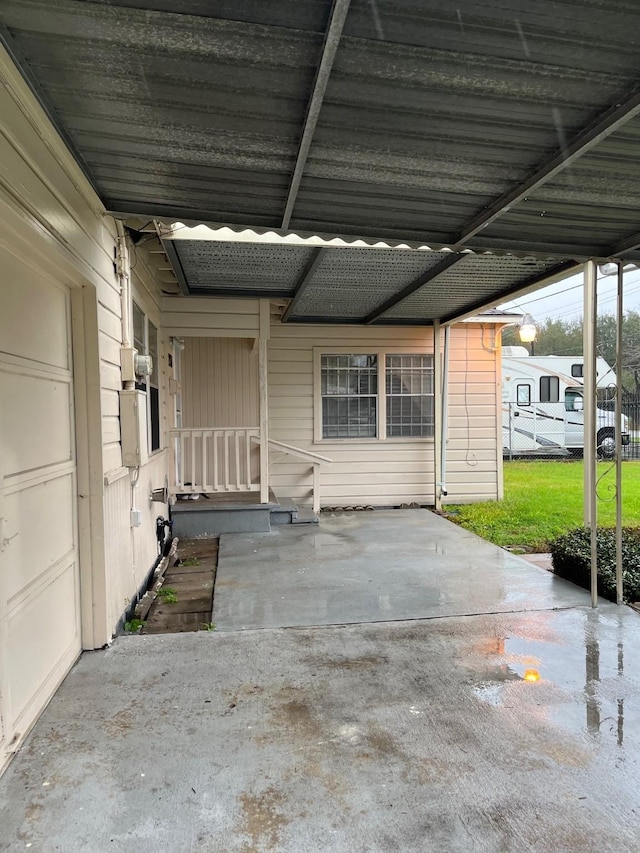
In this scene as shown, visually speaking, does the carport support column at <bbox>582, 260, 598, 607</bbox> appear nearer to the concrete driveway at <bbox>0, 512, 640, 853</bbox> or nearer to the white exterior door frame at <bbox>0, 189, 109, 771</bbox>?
the concrete driveway at <bbox>0, 512, 640, 853</bbox>

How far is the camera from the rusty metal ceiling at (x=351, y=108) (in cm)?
145

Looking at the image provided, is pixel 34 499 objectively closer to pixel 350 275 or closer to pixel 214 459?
pixel 350 275

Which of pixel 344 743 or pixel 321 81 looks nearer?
pixel 321 81

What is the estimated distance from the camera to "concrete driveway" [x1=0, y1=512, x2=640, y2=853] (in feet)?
5.38

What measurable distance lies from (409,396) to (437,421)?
579 mm

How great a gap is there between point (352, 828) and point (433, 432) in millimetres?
6460

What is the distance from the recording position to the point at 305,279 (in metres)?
4.96

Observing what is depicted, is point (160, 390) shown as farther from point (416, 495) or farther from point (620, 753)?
point (620, 753)

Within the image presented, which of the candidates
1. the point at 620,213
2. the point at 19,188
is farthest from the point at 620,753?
the point at 19,188

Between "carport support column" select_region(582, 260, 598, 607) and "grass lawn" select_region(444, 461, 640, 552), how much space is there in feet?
0.93

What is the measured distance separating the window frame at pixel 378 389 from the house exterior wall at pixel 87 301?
3901 millimetres

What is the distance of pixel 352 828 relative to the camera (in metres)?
1.64

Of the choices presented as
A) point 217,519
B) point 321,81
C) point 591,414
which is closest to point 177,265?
point 217,519

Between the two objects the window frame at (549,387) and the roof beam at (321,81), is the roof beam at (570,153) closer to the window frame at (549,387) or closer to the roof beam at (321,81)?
the roof beam at (321,81)
